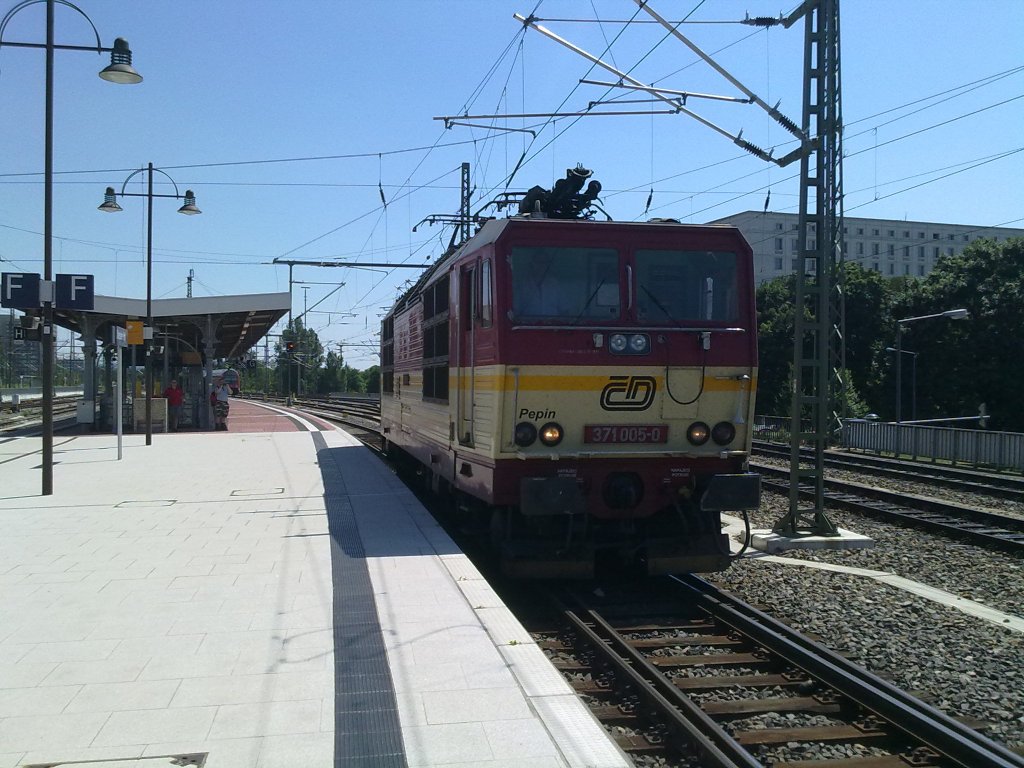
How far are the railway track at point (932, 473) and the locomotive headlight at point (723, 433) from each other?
9.59 meters

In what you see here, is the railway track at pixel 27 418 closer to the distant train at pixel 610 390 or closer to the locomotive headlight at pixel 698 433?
the distant train at pixel 610 390

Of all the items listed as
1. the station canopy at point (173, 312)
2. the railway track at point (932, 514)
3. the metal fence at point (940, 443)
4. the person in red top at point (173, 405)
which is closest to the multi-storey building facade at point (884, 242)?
the metal fence at point (940, 443)

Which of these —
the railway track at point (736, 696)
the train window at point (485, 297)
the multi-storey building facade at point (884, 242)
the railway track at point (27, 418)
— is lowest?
the railway track at point (736, 696)

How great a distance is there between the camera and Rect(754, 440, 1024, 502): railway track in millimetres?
16141

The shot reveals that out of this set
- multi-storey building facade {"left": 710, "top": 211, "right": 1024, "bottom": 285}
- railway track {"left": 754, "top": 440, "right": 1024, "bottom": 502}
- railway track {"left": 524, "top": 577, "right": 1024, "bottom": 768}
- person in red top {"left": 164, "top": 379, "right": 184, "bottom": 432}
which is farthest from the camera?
multi-storey building facade {"left": 710, "top": 211, "right": 1024, "bottom": 285}

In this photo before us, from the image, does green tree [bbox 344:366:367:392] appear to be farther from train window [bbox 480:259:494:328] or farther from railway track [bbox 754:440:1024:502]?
train window [bbox 480:259:494:328]

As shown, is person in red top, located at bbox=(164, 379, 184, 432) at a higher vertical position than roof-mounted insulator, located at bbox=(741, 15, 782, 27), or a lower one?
lower

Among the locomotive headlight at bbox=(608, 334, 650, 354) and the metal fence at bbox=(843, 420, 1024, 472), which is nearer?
the locomotive headlight at bbox=(608, 334, 650, 354)

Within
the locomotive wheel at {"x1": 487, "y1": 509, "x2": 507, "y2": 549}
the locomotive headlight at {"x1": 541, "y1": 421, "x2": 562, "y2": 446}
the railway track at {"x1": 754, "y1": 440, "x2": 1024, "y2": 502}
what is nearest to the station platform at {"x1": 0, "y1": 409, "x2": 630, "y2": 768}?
the locomotive wheel at {"x1": 487, "y1": 509, "x2": 507, "y2": 549}

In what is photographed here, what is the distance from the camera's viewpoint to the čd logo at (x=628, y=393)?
786 centimetres

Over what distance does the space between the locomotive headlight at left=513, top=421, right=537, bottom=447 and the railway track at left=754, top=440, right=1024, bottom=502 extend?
11199mm

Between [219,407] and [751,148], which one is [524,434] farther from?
[219,407]

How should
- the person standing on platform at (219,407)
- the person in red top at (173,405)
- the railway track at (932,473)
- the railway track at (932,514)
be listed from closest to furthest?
the railway track at (932,514) → the railway track at (932,473) → the person in red top at (173,405) → the person standing on platform at (219,407)

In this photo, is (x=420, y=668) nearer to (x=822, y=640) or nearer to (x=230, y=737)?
(x=230, y=737)
